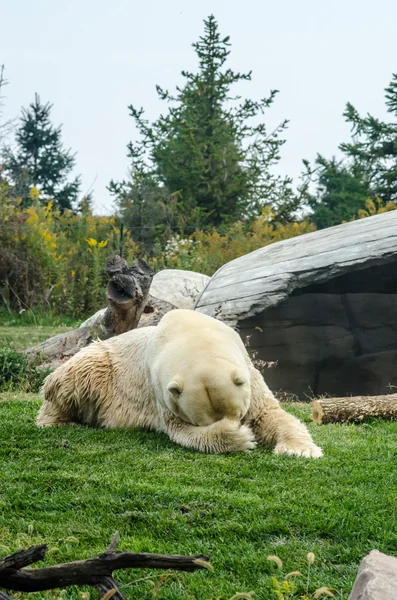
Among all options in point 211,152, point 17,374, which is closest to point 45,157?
point 211,152

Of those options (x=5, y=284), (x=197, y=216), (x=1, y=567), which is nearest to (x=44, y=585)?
(x=1, y=567)

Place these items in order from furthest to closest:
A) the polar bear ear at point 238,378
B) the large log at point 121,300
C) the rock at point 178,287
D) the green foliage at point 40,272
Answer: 1. the green foliage at point 40,272
2. the rock at point 178,287
3. the large log at point 121,300
4. the polar bear ear at point 238,378

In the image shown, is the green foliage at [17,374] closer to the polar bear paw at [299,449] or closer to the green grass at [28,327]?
the green grass at [28,327]

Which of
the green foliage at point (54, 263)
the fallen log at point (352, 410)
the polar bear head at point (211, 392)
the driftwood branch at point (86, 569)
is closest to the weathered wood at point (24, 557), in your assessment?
the driftwood branch at point (86, 569)

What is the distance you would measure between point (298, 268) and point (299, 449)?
11.7ft

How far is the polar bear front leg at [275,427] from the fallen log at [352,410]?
0.91 meters

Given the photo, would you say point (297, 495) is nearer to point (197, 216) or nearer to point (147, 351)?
point (147, 351)

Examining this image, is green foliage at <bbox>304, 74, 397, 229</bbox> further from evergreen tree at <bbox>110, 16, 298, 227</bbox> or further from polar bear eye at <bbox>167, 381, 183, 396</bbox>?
polar bear eye at <bbox>167, 381, 183, 396</bbox>

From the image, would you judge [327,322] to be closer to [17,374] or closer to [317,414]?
[317,414]

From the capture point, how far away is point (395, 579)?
202 cm

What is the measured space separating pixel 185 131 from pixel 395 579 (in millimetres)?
20830

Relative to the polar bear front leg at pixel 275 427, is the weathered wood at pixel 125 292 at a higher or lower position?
higher

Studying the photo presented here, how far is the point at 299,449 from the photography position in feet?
16.1

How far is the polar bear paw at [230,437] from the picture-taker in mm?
4906
